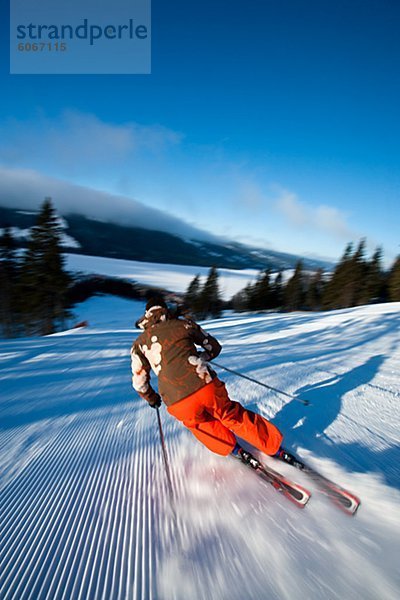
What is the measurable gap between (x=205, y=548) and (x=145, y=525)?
19.0 inches

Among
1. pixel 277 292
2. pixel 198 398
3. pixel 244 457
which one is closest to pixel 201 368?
pixel 198 398

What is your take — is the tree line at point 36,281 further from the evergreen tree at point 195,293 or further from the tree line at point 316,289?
the evergreen tree at point 195,293

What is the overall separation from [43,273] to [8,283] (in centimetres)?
521

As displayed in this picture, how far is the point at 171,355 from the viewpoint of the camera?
2.20 meters

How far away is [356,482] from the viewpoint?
205 cm

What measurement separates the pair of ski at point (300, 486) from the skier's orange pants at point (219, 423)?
18cm

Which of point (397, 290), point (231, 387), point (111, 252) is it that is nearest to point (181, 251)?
point (111, 252)

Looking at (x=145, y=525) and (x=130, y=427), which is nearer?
(x=145, y=525)

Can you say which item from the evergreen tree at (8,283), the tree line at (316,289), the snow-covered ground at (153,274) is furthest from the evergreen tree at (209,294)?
the evergreen tree at (8,283)

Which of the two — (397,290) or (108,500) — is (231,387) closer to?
(108,500)

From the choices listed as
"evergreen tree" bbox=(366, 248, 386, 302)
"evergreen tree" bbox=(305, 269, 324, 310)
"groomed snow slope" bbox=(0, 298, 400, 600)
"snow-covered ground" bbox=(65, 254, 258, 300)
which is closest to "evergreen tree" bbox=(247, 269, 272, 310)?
"snow-covered ground" bbox=(65, 254, 258, 300)

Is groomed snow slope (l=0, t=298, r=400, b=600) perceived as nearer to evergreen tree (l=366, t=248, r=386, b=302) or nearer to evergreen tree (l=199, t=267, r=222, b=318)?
evergreen tree (l=199, t=267, r=222, b=318)

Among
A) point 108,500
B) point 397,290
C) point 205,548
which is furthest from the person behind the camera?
point 397,290

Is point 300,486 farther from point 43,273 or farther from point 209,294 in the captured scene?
point 209,294
